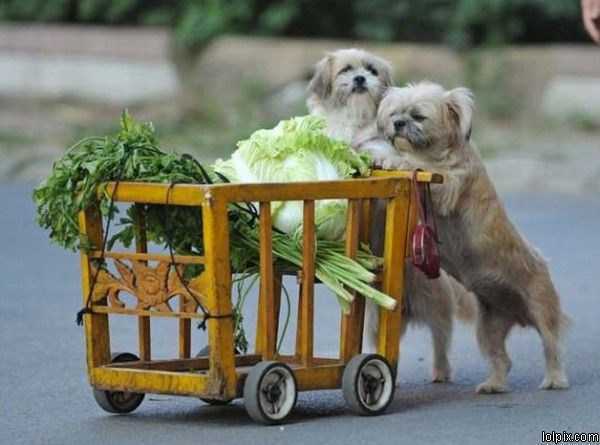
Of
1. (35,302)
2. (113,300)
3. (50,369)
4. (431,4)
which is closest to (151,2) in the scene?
(431,4)

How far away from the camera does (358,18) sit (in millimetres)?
23812

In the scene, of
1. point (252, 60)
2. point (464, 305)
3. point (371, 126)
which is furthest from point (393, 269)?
point (252, 60)

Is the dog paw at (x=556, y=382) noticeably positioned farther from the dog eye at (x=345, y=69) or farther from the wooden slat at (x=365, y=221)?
the dog eye at (x=345, y=69)

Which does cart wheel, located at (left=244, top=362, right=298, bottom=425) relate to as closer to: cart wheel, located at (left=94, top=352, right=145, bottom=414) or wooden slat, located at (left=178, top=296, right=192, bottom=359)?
wooden slat, located at (left=178, top=296, right=192, bottom=359)

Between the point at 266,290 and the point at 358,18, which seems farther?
the point at 358,18

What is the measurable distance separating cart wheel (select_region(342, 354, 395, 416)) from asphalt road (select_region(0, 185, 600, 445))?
0.06 m

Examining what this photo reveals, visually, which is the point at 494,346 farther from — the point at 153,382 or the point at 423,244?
the point at 153,382

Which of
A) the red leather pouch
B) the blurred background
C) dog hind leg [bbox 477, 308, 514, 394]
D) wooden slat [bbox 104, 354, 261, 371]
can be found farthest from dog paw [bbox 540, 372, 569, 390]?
the blurred background

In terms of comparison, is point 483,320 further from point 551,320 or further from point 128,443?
point 128,443

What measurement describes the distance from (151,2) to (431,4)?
4009 mm

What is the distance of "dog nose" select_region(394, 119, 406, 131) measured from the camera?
801 centimetres

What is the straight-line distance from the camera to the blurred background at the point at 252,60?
70.3ft

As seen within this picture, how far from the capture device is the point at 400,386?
28.2 feet

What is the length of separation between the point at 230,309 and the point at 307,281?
434 millimetres
